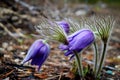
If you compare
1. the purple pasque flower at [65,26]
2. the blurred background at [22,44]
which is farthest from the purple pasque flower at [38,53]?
the purple pasque flower at [65,26]

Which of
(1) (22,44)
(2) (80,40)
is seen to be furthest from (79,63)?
(1) (22,44)

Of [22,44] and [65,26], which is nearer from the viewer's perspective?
[65,26]

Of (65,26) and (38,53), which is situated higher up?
(65,26)

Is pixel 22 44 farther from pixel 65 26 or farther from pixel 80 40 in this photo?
pixel 80 40

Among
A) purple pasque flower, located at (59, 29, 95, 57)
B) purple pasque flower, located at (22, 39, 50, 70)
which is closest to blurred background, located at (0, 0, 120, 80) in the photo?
purple pasque flower, located at (22, 39, 50, 70)

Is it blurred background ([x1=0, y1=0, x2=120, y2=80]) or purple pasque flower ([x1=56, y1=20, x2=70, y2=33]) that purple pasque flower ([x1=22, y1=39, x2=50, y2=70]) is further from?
purple pasque flower ([x1=56, y1=20, x2=70, y2=33])

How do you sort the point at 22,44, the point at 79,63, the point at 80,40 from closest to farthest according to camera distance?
the point at 80,40 < the point at 79,63 < the point at 22,44

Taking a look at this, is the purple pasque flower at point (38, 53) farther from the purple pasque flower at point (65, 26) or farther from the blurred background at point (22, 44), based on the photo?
the purple pasque flower at point (65, 26)

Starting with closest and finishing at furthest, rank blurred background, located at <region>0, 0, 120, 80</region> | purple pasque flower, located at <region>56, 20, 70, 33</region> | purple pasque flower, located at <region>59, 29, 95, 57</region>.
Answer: purple pasque flower, located at <region>59, 29, 95, 57</region>, purple pasque flower, located at <region>56, 20, 70, 33</region>, blurred background, located at <region>0, 0, 120, 80</region>

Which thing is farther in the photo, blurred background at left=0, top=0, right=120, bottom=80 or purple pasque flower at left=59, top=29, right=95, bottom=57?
blurred background at left=0, top=0, right=120, bottom=80

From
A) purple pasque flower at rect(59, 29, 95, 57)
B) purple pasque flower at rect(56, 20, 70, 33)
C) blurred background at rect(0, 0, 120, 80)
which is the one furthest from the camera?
blurred background at rect(0, 0, 120, 80)

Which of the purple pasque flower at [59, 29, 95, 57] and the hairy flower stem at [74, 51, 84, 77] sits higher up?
the purple pasque flower at [59, 29, 95, 57]

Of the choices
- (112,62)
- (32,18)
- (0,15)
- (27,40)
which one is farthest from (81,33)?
(32,18)
